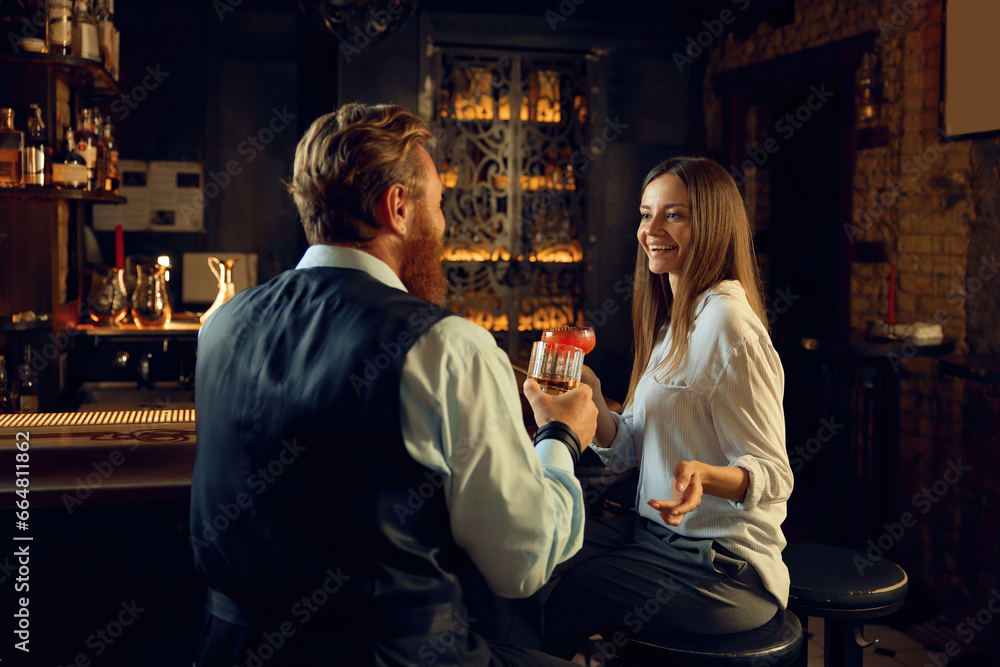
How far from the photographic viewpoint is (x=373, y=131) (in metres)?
1.31

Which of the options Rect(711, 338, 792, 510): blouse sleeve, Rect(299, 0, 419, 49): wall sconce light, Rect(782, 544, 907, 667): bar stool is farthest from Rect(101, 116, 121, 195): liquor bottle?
Rect(782, 544, 907, 667): bar stool

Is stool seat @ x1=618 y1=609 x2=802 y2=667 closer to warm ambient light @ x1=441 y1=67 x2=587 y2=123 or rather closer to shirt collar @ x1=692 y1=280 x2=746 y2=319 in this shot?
shirt collar @ x1=692 y1=280 x2=746 y2=319

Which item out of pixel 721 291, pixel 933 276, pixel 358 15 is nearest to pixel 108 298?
pixel 358 15

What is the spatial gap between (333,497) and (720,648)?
849 millimetres

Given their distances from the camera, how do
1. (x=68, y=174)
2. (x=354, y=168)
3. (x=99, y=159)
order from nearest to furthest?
(x=354, y=168), (x=68, y=174), (x=99, y=159)

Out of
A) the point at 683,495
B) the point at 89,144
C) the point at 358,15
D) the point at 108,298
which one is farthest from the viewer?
the point at 108,298

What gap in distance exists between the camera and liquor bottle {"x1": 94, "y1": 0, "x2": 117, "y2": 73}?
361 centimetres

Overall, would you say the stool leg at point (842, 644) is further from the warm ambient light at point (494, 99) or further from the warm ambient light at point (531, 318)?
the warm ambient light at point (494, 99)

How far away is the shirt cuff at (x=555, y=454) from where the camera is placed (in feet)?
4.44

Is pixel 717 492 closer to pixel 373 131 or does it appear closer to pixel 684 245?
pixel 684 245

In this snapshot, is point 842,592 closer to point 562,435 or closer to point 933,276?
point 562,435

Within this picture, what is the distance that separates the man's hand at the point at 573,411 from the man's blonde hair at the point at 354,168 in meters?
0.42

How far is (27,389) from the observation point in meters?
3.04

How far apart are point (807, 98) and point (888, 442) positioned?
8.53ft
